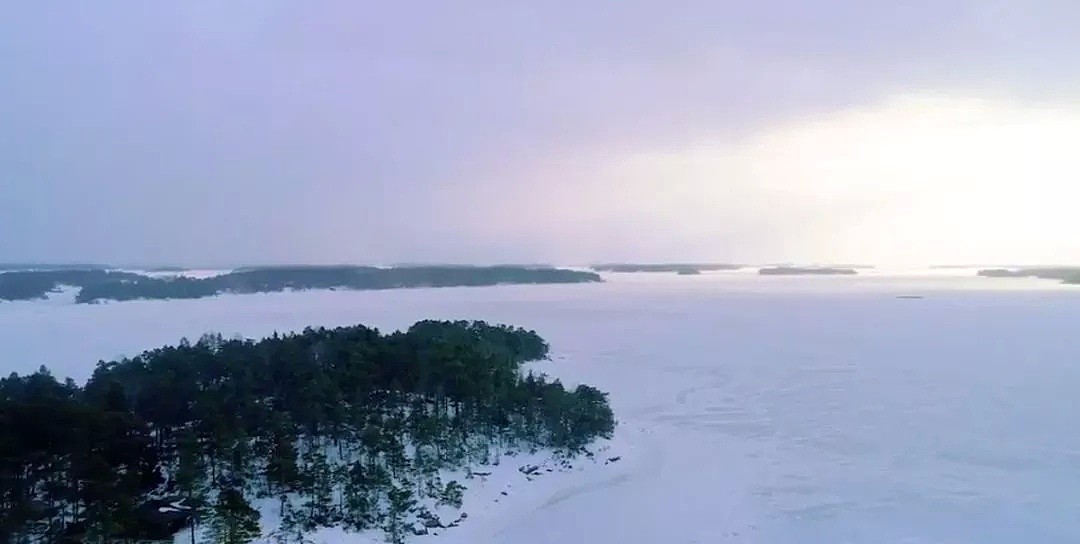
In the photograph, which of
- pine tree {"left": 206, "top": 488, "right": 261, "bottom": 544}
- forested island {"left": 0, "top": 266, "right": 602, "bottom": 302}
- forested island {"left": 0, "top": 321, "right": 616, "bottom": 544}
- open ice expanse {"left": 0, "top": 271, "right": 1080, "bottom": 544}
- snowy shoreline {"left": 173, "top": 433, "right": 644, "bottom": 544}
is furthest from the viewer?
forested island {"left": 0, "top": 266, "right": 602, "bottom": 302}

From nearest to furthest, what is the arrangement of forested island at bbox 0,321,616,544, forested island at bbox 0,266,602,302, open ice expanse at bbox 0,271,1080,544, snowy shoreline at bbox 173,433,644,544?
forested island at bbox 0,321,616,544 → snowy shoreline at bbox 173,433,644,544 → open ice expanse at bbox 0,271,1080,544 → forested island at bbox 0,266,602,302

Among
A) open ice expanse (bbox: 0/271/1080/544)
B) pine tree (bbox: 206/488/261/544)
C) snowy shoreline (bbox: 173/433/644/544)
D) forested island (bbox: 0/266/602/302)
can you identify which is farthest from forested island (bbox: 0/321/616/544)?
forested island (bbox: 0/266/602/302)

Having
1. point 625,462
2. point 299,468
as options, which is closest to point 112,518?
point 299,468

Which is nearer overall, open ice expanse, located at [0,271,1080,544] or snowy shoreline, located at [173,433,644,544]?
snowy shoreline, located at [173,433,644,544]

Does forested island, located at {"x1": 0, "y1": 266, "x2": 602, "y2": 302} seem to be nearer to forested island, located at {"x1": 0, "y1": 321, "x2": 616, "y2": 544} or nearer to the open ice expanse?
the open ice expanse

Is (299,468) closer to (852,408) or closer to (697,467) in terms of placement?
(697,467)

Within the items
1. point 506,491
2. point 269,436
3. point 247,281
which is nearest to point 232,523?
point 269,436
